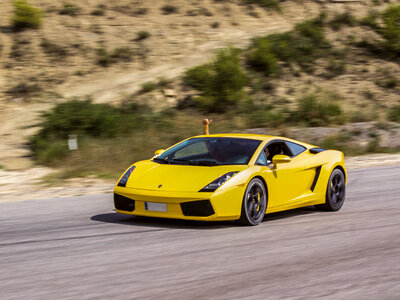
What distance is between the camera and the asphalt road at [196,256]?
17.6ft

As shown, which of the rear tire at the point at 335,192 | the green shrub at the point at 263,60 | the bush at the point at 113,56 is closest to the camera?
the rear tire at the point at 335,192

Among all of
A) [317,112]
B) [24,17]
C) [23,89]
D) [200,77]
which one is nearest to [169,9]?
[24,17]

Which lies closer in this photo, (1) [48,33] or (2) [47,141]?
(2) [47,141]

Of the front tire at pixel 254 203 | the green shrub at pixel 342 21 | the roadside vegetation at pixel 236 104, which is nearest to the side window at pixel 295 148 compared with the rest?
the front tire at pixel 254 203

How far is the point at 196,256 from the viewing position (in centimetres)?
661

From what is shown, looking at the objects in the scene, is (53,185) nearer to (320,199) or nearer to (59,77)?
(320,199)

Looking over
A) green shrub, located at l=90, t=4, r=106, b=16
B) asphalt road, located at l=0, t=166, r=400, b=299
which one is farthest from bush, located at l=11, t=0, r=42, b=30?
asphalt road, located at l=0, t=166, r=400, b=299

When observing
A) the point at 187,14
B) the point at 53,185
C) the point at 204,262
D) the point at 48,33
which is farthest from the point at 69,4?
the point at 204,262

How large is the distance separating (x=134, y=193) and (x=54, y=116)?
46.6 feet

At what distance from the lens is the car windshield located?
8727mm

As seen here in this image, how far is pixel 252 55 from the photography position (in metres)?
34.2

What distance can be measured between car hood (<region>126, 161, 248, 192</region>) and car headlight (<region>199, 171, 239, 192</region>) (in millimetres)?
46

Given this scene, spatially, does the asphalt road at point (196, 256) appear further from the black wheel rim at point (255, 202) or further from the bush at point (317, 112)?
the bush at point (317, 112)

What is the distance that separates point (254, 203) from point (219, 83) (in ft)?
69.2
